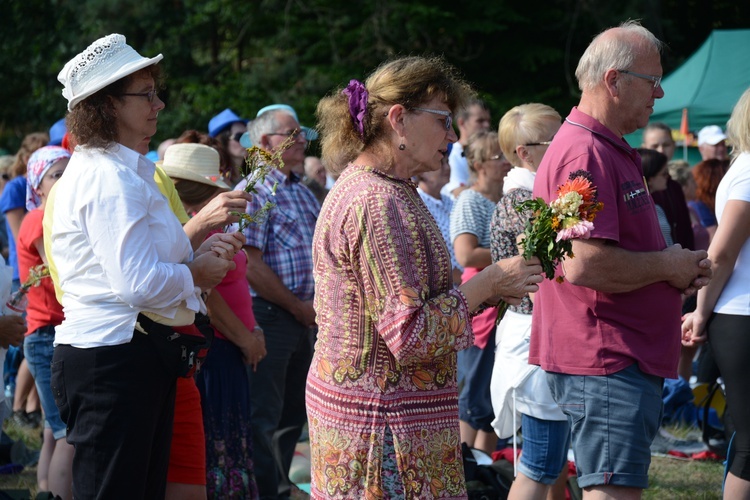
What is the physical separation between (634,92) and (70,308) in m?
2.09

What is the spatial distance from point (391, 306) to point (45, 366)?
3040 millimetres

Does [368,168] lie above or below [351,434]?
above

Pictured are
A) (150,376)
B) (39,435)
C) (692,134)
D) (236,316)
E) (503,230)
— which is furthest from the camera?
(692,134)

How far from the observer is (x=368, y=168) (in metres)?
2.82

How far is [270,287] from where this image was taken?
5070mm

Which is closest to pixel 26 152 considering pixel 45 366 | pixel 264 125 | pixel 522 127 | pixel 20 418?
pixel 20 418

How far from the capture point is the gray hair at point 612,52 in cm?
327

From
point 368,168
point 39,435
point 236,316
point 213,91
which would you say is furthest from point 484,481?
point 213,91

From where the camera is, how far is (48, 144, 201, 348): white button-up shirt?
2.99 metres

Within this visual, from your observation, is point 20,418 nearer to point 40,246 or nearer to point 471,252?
point 40,246

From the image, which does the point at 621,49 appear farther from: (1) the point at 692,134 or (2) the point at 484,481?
(1) the point at 692,134

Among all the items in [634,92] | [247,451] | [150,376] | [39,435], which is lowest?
[39,435]

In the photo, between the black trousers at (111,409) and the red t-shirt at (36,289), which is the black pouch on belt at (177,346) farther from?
the red t-shirt at (36,289)

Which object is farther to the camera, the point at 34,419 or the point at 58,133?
the point at 34,419
